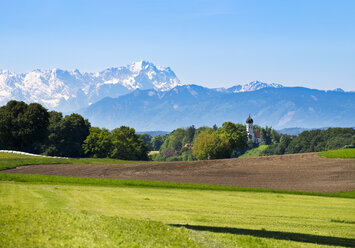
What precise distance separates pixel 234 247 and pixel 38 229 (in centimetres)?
616

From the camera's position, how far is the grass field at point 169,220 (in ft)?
52.0

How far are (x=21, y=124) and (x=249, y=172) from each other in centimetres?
6608

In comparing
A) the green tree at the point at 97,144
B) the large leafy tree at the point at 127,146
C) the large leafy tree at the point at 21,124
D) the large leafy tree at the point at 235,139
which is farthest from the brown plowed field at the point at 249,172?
the large leafy tree at the point at 235,139

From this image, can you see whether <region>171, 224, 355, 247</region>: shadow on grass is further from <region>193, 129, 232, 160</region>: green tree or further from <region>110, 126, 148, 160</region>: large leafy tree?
<region>193, 129, 232, 160</region>: green tree

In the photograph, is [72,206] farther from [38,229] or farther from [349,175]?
[349,175]

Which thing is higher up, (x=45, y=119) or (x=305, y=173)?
(x=45, y=119)

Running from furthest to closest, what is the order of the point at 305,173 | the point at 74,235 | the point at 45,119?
the point at 45,119
the point at 305,173
the point at 74,235

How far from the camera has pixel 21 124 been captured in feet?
368

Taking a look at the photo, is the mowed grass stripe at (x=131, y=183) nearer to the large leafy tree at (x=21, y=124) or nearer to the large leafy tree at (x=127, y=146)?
the large leafy tree at (x=21, y=124)

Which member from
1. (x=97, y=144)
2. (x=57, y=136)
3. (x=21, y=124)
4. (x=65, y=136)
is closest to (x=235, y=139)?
(x=97, y=144)

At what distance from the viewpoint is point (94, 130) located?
140 metres

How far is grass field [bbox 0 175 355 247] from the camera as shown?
1584 cm

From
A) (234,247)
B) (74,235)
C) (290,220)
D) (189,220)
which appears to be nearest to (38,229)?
(74,235)

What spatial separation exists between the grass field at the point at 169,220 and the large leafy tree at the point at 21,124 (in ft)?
267
